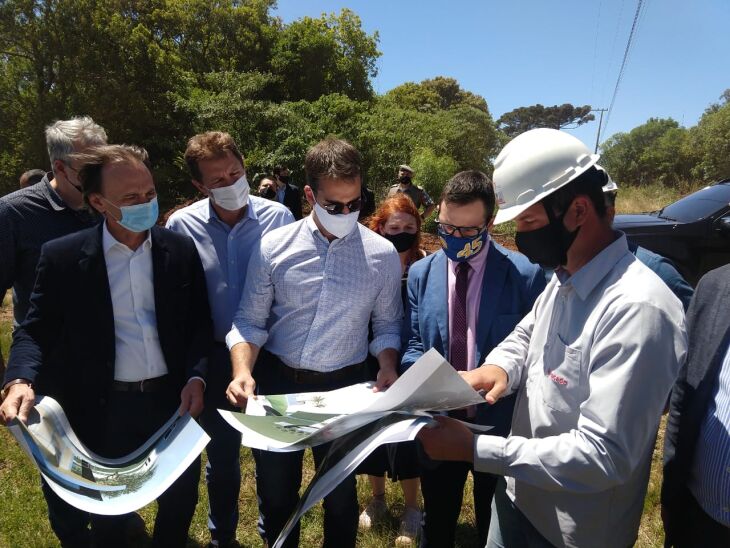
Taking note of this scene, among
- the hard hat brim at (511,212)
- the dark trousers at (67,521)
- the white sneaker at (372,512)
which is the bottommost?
the white sneaker at (372,512)

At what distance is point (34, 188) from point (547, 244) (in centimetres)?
239

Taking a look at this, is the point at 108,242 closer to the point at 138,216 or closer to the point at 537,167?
the point at 138,216

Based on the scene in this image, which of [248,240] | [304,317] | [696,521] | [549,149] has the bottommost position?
[696,521]

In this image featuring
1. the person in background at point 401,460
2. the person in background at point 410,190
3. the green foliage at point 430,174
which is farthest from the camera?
the green foliage at point 430,174

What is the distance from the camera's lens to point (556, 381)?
1424mm

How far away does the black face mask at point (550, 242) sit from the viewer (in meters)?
1.42

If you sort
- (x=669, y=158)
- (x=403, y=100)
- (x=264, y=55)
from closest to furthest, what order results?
(x=264, y=55)
(x=669, y=158)
(x=403, y=100)

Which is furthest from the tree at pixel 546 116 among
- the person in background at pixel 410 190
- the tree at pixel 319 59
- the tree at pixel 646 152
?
the person in background at pixel 410 190

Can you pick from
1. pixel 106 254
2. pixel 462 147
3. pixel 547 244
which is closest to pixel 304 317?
pixel 106 254

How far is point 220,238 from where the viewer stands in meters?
2.57

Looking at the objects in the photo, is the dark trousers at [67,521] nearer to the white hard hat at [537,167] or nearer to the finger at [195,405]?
the finger at [195,405]

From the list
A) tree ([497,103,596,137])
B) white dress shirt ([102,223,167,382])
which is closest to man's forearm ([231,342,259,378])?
white dress shirt ([102,223,167,382])

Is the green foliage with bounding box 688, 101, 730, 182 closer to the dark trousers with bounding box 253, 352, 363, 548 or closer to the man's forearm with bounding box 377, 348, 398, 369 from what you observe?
the man's forearm with bounding box 377, 348, 398, 369

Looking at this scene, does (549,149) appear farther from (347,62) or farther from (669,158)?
(669,158)
